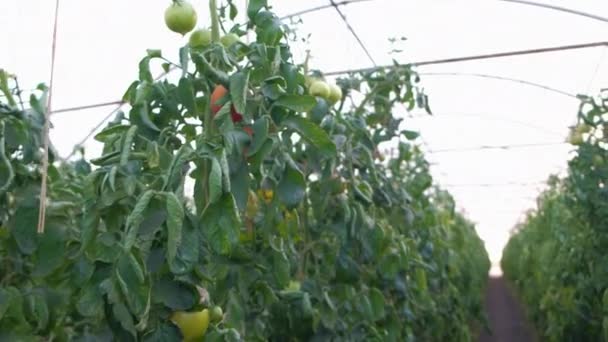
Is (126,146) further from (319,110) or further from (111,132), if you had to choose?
(319,110)

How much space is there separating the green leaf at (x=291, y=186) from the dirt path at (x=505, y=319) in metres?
7.24

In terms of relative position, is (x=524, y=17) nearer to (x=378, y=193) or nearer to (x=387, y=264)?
(x=378, y=193)

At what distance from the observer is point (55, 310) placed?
1.80 m

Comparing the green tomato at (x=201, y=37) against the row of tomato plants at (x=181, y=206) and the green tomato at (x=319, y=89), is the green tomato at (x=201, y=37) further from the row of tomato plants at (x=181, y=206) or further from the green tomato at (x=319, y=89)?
the green tomato at (x=319, y=89)

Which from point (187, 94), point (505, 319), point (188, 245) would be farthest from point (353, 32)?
point (505, 319)

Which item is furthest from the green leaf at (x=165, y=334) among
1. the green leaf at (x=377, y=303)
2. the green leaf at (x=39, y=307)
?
the green leaf at (x=377, y=303)

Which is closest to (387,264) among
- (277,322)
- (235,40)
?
(277,322)

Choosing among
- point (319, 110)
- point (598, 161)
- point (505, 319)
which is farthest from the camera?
point (505, 319)

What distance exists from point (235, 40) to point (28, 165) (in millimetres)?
646

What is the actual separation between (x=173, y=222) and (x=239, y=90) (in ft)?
1.13

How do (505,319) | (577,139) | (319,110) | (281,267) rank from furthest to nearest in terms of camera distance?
1. (505,319)
2. (577,139)
3. (319,110)
4. (281,267)

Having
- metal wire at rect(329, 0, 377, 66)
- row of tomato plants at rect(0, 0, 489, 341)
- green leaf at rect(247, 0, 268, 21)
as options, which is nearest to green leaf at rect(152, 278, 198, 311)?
row of tomato plants at rect(0, 0, 489, 341)

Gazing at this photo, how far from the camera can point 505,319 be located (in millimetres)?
12227

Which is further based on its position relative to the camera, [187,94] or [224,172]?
[187,94]
